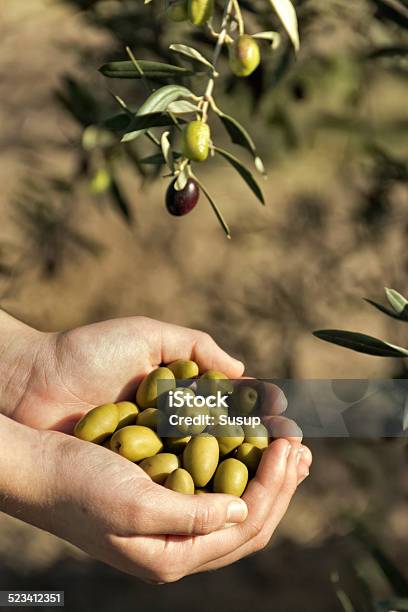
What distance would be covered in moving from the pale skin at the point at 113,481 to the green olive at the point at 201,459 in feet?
0.27

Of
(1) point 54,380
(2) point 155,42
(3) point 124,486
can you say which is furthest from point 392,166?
(3) point 124,486

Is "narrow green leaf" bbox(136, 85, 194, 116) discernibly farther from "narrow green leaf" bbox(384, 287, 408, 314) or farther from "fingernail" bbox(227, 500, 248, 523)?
"fingernail" bbox(227, 500, 248, 523)

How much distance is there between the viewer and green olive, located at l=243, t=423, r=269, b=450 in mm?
1776

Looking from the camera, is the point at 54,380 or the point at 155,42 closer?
the point at 54,380

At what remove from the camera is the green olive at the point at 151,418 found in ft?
5.86

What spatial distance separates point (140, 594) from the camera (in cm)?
299

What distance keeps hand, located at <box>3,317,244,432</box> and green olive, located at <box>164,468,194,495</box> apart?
0.37m

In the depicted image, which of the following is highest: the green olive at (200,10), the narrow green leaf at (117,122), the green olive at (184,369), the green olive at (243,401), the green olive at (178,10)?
the green olive at (200,10)

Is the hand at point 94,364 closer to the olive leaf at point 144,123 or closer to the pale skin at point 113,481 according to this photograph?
the pale skin at point 113,481

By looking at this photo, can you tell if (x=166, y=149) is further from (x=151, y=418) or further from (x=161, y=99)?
(x=151, y=418)

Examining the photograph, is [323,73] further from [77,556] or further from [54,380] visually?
[77,556]

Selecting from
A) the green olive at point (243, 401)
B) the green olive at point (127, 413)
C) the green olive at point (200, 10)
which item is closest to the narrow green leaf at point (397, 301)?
the green olive at point (200, 10)

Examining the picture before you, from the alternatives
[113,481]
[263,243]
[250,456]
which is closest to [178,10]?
[113,481]

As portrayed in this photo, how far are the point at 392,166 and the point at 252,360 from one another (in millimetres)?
1207
